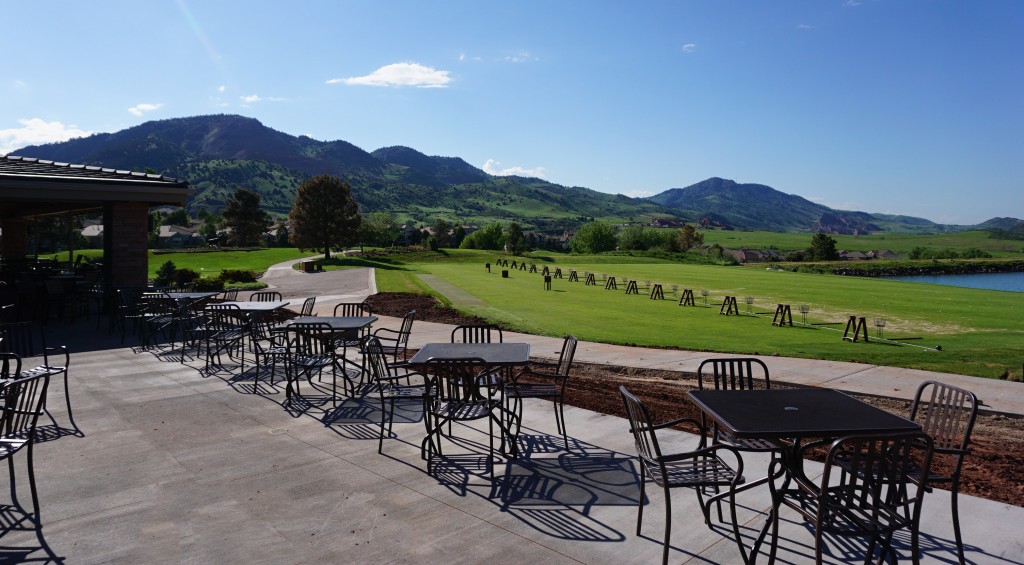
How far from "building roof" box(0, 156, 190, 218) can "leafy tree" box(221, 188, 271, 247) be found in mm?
82662

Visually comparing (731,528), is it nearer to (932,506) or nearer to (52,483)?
(932,506)

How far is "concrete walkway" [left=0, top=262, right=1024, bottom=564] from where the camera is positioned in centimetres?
439

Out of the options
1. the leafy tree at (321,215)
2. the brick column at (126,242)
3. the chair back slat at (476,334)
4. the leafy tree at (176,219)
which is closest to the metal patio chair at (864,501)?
the chair back slat at (476,334)

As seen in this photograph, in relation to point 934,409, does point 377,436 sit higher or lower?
lower

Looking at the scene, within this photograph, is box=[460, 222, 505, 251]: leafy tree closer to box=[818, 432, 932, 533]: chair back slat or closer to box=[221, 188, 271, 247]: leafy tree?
box=[221, 188, 271, 247]: leafy tree

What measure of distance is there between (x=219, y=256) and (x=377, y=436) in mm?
59780

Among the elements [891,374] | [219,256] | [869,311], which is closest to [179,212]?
[219,256]

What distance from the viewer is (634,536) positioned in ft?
15.1

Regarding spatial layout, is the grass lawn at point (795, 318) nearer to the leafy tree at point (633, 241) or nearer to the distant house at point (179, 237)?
the distant house at point (179, 237)

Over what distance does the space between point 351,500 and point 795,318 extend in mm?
26148

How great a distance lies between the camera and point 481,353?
720 centimetres

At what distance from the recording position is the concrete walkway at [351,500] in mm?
4391

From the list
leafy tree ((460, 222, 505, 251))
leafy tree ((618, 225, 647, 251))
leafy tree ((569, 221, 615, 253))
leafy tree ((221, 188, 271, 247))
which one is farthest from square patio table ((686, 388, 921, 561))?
leafy tree ((569, 221, 615, 253))

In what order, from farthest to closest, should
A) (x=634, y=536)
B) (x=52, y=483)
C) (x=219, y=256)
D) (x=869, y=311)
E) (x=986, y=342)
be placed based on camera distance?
1. (x=219, y=256)
2. (x=869, y=311)
3. (x=986, y=342)
4. (x=52, y=483)
5. (x=634, y=536)
